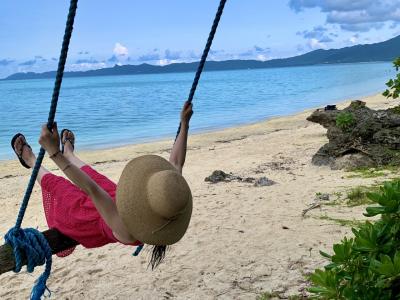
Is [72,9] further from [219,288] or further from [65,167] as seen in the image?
[219,288]

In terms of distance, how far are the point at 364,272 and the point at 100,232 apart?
1561mm

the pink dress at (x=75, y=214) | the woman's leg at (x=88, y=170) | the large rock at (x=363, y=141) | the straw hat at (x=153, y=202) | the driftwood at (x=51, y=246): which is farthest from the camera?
the large rock at (x=363, y=141)

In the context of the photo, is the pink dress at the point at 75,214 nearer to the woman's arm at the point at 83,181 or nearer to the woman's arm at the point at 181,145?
the woman's arm at the point at 83,181

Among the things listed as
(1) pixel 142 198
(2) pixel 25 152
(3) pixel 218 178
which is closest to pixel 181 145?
(1) pixel 142 198

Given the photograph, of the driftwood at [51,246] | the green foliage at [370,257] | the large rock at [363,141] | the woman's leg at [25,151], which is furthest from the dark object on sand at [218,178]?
the green foliage at [370,257]

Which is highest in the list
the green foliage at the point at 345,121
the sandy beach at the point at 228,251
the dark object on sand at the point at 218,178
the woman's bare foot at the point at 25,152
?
the woman's bare foot at the point at 25,152

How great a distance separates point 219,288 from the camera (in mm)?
3770

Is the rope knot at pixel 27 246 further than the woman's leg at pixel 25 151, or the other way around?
the woman's leg at pixel 25 151

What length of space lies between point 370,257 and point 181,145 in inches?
65.3

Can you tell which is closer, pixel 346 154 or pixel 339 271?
pixel 339 271

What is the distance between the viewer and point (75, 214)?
9.28ft

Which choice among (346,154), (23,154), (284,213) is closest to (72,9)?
(23,154)

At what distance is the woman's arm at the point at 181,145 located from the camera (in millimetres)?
3043

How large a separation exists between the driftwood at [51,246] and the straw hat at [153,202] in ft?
2.02
